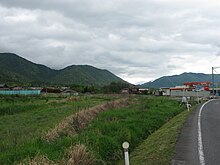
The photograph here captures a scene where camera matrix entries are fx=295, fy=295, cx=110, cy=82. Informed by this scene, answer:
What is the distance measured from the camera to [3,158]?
320 inches

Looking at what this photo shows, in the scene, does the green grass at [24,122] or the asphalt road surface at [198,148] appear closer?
the asphalt road surface at [198,148]

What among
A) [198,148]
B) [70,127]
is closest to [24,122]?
[70,127]

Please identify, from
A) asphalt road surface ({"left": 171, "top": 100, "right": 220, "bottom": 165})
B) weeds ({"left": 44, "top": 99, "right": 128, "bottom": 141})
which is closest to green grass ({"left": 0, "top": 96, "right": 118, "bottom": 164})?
weeds ({"left": 44, "top": 99, "right": 128, "bottom": 141})

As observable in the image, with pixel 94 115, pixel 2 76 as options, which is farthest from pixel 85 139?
pixel 2 76

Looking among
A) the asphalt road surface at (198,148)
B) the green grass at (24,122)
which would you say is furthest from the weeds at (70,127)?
the asphalt road surface at (198,148)

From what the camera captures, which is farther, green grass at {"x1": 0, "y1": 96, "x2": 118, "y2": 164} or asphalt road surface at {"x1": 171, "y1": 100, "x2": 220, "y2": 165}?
green grass at {"x1": 0, "y1": 96, "x2": 118, "y2": 164}

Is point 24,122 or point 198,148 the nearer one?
point 198,148

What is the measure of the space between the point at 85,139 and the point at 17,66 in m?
198

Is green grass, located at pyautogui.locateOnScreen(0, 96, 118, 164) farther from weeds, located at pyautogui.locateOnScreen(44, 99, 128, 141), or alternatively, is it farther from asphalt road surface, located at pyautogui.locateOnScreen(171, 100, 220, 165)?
asphalt road surface, located at pyautogui.locateOnScreen(171, 100, 220, 165)

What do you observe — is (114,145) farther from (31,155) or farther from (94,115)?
(94,115)

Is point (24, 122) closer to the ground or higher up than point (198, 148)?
closer to the ground

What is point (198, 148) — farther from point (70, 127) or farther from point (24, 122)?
point (24, 122)

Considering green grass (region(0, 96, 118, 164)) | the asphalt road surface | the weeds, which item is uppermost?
the weeds

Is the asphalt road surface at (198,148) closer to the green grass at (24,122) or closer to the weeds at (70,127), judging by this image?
the weeds at (70,127)
